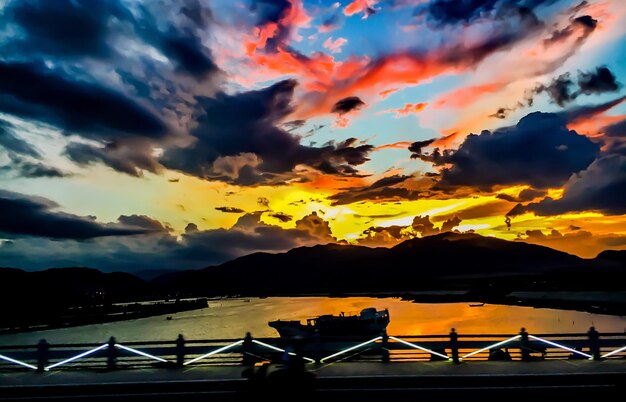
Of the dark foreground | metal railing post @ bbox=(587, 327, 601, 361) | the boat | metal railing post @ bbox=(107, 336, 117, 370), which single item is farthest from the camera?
the boat

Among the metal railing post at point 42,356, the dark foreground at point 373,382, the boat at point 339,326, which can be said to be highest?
the metal railing post at point 42,356

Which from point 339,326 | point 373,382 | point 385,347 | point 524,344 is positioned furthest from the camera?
point 339,326

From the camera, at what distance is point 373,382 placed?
1340 centimetres

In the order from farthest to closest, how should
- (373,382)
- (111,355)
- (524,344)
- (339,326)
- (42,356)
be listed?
(339,326) < (42,356) < (111,355) < (524,344) < (373,382)

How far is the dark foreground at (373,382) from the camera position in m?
12.0

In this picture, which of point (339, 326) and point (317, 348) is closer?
point (317, 348)

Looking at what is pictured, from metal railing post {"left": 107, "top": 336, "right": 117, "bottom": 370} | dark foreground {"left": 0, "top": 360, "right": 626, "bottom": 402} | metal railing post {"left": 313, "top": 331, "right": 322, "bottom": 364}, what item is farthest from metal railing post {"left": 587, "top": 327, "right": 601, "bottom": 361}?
metal railing post {"left": 107, "top": 336, "right": 117, "bottom": 370}

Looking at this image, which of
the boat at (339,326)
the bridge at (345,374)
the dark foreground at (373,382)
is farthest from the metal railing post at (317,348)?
the boat at (339,326)

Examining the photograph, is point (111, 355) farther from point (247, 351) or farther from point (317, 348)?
point (317, 348)

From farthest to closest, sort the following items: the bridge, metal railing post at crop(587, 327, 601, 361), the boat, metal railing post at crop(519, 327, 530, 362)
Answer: the boat
metal railing post at crop(519, 327, 530, 362)
metal railing post at crop(587, 327, 601, 361)
the bridge

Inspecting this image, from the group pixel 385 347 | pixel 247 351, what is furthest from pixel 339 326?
pixel 247 351

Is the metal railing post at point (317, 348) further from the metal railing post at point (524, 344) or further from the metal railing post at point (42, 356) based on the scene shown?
the metal railing post at point (42, 356)

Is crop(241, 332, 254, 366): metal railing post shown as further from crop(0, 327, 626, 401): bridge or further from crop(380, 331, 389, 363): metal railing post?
crop(380, 331, 389, 363): metal railing post

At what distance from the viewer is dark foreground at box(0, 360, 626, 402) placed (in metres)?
12.0
